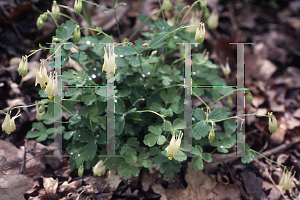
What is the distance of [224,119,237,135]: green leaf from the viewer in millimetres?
1651

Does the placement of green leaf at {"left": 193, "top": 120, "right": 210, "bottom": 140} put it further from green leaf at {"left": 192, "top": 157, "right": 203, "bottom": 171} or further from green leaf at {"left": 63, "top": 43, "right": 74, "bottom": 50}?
green leaf at {"left": 63, "top": 43, "right": 74, "bottom": 50}

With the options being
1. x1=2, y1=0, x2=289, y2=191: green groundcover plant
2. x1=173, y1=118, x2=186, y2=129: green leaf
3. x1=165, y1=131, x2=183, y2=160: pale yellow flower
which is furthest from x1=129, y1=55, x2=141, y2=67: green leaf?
x1=165, y1=131, x2=183, y2=160: pale yellow flower

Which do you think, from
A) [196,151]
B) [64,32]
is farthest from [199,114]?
[64,32]

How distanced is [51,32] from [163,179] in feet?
6.01

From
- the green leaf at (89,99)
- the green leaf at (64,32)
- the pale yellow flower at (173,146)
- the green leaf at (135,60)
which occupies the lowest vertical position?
the pale yellow flower at (173,146)

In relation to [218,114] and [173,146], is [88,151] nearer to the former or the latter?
[173,146]

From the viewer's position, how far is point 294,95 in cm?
258

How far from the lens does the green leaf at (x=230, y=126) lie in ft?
5.42

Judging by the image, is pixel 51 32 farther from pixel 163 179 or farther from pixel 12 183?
pixel 163 179

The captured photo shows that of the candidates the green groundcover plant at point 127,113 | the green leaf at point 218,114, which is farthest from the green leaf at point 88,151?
the green leaf at point 218,114

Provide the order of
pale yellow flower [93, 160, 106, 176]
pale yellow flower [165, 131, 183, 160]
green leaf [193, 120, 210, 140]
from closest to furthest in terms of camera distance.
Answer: pale yellow flower [165, 131, 183, 160] → green leaf [193, 120, 210, 140] → pale yellow flower [93, 160, 106, 176]

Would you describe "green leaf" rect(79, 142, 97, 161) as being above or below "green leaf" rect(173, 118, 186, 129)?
below

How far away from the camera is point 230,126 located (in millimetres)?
1668

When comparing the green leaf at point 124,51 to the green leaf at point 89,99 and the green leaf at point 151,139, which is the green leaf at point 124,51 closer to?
the green leaf at point 89,99
